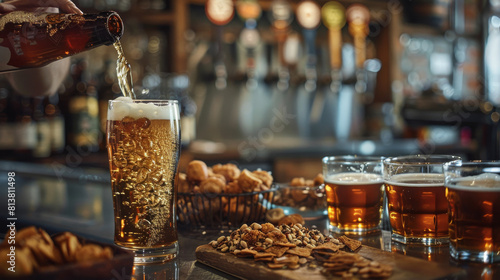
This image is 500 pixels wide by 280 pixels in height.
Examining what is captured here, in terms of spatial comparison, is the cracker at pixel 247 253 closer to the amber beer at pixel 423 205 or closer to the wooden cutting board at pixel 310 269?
the wooden cutting board at pixel 310 269

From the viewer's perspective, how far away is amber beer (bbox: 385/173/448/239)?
0.95m

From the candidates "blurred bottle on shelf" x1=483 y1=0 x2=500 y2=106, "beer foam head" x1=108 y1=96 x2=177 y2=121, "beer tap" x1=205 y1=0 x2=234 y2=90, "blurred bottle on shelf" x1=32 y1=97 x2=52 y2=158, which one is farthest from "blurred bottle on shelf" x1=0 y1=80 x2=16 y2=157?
"blurred bottle on shelf" x1=483 y1=0 x2=500 y2=106

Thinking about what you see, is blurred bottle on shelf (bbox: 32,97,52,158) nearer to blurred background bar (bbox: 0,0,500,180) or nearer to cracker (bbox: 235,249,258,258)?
blurred background bar (bbox: 0,0,500,180)

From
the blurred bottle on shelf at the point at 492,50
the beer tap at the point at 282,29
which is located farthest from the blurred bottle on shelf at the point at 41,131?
the blurred bottle on shelf at the point at 492,50

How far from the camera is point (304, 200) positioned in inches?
50.8

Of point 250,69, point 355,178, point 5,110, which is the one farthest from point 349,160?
point 250,69

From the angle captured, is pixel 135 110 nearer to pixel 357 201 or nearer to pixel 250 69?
pixel 357 201

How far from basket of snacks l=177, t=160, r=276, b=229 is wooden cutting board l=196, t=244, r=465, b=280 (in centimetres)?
30

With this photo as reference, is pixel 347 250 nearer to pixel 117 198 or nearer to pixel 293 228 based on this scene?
pixel 293 228

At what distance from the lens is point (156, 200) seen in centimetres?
93

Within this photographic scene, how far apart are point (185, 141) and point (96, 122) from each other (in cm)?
68

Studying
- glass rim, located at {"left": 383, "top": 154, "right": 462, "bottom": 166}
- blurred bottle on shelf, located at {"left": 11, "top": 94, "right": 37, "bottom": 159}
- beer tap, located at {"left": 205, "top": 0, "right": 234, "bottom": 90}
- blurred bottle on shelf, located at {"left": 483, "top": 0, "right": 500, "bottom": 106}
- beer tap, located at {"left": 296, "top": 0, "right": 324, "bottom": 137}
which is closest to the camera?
glass rim, located at {"left": 383, "top": 154, "right": 462, "bottom": 166}

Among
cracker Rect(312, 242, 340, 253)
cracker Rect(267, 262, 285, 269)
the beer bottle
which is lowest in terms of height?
cracker Rect(267, 262, 285, 269)

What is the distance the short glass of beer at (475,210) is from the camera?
803 mm
